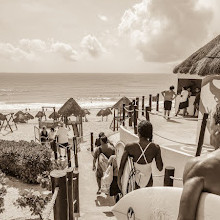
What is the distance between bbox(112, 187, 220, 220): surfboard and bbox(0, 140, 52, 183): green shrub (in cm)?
568

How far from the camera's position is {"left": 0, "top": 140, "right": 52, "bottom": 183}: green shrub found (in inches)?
347

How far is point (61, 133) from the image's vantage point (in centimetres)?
1045

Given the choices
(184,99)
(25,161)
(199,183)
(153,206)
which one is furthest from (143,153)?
(184,99)

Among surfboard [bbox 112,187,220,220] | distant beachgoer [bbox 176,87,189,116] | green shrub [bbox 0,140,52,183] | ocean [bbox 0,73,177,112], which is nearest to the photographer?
surfboard [bbox 112,187,220,220]

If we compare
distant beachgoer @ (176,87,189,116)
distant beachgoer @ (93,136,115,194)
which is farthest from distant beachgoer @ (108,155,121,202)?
distant beachgoer @ (176,87,189,116)

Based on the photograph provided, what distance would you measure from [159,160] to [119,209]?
1052 millimetres

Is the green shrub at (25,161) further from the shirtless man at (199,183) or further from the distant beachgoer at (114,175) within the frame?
the shirtless man at (199,183)

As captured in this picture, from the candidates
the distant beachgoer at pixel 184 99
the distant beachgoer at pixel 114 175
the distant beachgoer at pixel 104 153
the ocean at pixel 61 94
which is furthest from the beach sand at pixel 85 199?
the ocean at pixel 61 94

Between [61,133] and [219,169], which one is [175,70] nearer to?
[61,133]

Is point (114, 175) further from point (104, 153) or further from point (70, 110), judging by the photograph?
point (70, 110)

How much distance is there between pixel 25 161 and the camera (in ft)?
29.0

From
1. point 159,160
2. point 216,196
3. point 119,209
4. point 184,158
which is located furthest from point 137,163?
point 184,158

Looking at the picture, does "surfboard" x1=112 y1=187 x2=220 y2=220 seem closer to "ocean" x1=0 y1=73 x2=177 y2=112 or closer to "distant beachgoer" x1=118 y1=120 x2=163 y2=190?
"distant beachgoer" x1=118 y1=120 x2=163 y2=190

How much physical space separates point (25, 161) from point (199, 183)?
7.87 metres
